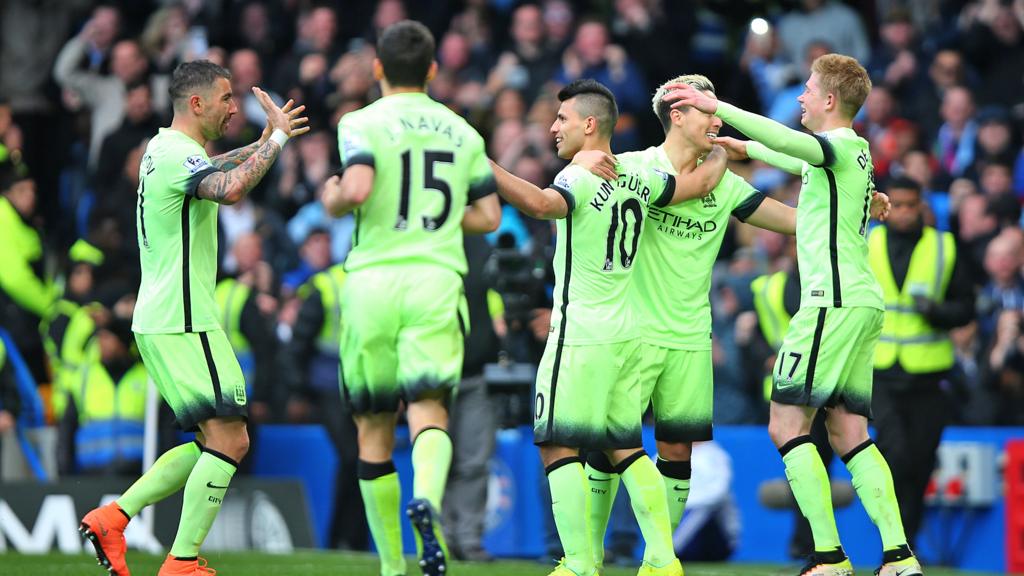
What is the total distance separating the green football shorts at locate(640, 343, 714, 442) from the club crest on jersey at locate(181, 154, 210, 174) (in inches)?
99.4

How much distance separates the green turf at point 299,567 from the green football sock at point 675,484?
176 cm

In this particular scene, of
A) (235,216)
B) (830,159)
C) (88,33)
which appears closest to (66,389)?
(235,216)

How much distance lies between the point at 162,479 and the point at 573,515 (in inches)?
88.0

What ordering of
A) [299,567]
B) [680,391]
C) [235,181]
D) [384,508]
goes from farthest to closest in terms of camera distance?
1. [299,567]
2. [680,391]
3. [235,181]
4. [384,508]

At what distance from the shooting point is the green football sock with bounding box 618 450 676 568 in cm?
873

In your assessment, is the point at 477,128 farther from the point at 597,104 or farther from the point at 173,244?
the point at 173,244

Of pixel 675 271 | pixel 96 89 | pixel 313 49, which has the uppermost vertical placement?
pixel 313 49

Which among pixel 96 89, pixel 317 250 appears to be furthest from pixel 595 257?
pixel 96 89

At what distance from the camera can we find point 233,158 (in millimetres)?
9672

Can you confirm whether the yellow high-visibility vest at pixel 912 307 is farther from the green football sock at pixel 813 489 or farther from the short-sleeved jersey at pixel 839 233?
the green football sock at pixel 813 489

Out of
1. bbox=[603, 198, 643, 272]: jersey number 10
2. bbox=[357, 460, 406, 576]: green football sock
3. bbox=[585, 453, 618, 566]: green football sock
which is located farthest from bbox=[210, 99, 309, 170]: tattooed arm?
bbox=[585, 453, 618, 566]: green football sock

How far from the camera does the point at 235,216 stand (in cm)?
1739

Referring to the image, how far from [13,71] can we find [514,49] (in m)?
5.99

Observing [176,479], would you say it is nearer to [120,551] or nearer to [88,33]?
[120,551]
